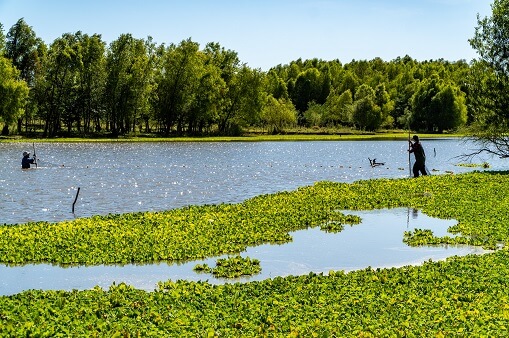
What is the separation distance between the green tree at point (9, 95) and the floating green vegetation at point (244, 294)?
9495 cm

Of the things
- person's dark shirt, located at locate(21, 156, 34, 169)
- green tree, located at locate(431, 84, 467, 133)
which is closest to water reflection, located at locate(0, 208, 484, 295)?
person's dark shirt, located at locate(21, 156, 34, 169)

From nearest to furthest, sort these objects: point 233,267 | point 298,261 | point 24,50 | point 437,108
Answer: point 233,267
point 298,261
point 24,50
point 437,108

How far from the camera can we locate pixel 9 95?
390ft

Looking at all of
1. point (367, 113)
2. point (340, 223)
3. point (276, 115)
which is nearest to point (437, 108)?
point (367, 113)

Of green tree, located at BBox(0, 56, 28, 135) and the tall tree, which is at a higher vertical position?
the tall tree

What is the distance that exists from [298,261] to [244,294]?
693 centimetres

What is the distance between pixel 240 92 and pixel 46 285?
456 feet

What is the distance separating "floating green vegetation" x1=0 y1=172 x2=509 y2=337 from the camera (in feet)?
50.5

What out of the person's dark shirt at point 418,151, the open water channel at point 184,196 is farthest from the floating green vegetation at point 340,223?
the person's dark shirt at point 418,151

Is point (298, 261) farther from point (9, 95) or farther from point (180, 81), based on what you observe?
point (180, 81)

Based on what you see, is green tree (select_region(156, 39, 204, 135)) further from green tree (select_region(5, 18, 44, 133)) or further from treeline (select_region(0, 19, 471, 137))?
green tree (select_region(5, 18, 44, 133))

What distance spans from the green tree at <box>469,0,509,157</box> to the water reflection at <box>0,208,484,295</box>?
26863 mm

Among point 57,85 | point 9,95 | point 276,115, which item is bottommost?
point 276,115

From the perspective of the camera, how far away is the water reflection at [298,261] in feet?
73.1
